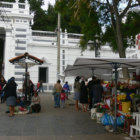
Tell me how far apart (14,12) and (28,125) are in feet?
49.8

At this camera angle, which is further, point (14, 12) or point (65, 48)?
point (65, 48)

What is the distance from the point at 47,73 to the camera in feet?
75.7

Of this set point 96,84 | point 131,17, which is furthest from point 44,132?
point 131,17

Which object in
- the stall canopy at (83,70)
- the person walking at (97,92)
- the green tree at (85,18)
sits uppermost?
the green tree at (85,18)

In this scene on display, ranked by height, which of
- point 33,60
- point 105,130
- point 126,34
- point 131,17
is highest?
point 131,17

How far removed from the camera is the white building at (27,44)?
21.1m

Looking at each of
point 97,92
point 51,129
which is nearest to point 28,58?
point 97,92

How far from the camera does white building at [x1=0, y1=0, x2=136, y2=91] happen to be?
2112 cm

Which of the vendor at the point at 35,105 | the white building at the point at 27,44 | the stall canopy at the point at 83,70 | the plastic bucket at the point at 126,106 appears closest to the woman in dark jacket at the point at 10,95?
the vendor at the point at 35,105

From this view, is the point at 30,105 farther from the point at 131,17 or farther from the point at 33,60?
the point at 131,17

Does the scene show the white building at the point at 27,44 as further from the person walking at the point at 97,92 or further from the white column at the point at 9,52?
the person walking at the point at 97,92

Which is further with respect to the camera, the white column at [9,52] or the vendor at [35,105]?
the white column at [9,52]

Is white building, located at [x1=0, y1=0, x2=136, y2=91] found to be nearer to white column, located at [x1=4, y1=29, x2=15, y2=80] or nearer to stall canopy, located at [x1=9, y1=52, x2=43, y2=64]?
white column, located at [x1=4, y1=29, x2=15, y2=80]

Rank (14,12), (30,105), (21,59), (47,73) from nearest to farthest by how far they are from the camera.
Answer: (30,105), (21,59), (14,12), (47,73)
